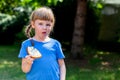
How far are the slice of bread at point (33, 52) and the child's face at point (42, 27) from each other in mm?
166

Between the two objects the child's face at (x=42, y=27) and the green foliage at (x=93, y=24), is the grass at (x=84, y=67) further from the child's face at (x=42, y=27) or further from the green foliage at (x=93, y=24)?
the child's face at (x=42, y=27)

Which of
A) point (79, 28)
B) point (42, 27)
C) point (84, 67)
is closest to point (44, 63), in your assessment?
point (42, 27)

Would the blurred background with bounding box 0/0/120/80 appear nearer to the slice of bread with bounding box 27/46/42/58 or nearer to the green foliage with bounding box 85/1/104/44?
the green foliage with bounding box 85/1/104/44

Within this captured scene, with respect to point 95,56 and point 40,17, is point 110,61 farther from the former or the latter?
point 40,17

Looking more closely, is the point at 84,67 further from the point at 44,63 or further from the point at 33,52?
the point at 33,52

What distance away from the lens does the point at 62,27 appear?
14.1 m

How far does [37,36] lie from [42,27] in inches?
5.1

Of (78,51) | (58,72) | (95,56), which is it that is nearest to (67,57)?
(78,51)

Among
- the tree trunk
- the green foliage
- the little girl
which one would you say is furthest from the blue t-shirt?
the green foliage

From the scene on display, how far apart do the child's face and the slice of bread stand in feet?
0.54

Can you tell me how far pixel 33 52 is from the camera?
342cm

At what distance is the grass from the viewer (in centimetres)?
844

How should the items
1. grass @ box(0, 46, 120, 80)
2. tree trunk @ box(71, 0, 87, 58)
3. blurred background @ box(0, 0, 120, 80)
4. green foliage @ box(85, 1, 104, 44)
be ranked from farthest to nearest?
1. green foliage @ box(85, 1, 104, 44)
2. tree trunk @ box(71, 0, 87, 58)
3. blurred background @ box(0, 0, 120, 80)
4. grass @ box(0, 46, 120, 80)

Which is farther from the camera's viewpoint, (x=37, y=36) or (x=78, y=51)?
(x=78, y=51)
